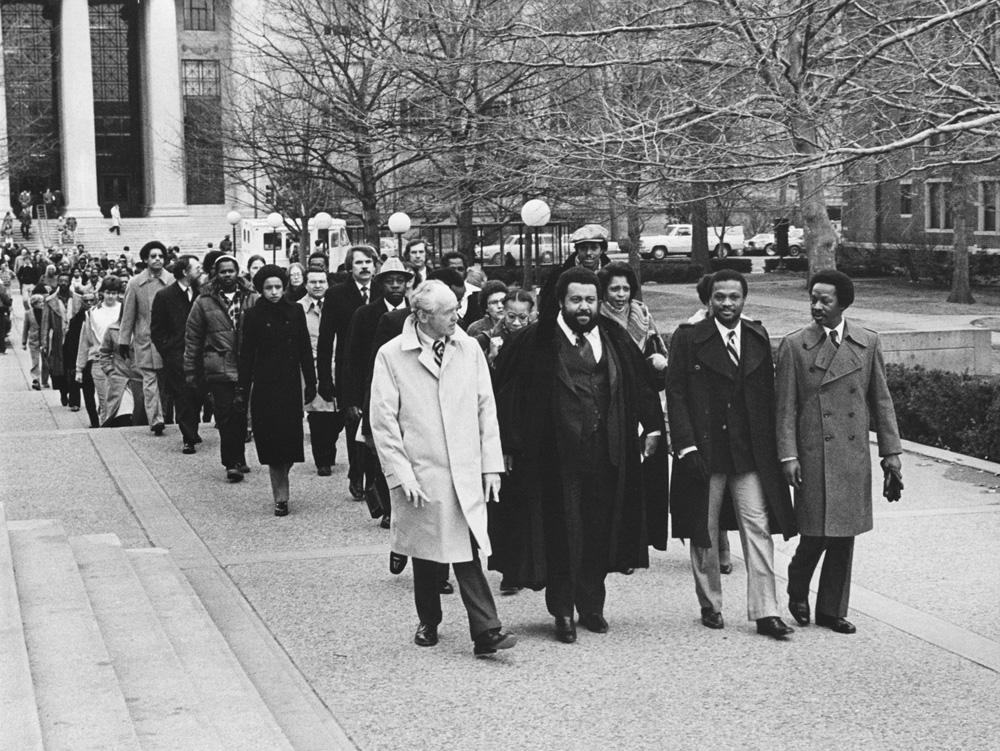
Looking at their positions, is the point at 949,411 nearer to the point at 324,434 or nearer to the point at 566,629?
the point at 324,434

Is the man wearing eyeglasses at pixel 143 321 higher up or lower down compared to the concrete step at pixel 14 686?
higher up

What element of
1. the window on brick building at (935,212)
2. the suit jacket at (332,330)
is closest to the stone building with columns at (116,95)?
the window on brick building at (935,212)

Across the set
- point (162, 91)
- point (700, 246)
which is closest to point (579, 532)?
point (700, 246)

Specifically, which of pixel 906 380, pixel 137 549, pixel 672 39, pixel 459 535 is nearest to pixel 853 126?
pixel 672 39

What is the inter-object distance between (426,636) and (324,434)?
5.35 metres

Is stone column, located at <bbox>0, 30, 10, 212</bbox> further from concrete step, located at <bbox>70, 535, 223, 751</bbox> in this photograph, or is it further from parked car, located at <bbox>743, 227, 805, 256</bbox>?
concrete step, located at <bbox>70, 535, 223, 751</bbox>

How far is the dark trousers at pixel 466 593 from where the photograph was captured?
23.1 feet

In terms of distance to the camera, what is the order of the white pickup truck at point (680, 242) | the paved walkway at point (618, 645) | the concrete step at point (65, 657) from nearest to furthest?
the concrete step at point (65, 657), the paved walkway at point (618, 645), the white pickup truck at point (680, 242)

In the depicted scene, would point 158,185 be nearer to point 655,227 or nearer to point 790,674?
point 655,227

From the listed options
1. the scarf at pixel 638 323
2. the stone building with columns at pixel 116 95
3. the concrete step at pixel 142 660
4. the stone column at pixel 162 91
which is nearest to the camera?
the concrete step at pixel 142 660

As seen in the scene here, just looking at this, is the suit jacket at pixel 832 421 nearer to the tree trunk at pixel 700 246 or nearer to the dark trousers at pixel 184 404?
the dark trousers at pixel 184 404

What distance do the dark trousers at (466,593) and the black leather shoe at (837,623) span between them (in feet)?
5.54

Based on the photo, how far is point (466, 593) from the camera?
7.09 meters

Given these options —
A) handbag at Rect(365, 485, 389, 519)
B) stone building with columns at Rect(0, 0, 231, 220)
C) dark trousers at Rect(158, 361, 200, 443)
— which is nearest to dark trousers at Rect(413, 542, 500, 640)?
handbag at Rect(365, 485, 389, 519)
